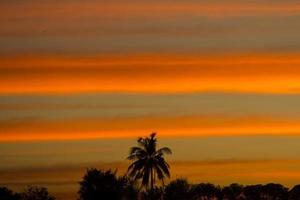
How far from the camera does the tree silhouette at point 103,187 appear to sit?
5281 inches

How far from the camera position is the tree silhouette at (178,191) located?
157 metres

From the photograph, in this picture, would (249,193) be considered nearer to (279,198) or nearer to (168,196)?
(279,198)

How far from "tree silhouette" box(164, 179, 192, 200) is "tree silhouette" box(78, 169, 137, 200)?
12275 mm

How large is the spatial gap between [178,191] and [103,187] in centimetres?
3853

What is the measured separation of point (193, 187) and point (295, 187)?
15463 mm

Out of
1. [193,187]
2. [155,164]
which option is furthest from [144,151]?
[193,187]

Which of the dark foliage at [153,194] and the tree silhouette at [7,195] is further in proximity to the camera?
the tree silhouette at [7,195]

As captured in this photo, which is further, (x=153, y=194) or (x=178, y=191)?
(x=178, y=191)

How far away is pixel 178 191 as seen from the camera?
17275 centimetres

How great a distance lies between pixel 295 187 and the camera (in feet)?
608

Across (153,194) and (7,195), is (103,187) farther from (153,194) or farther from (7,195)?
(7,195)

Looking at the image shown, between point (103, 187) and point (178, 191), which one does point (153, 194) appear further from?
point (178, 191)

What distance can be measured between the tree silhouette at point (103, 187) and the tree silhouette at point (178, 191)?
12.3m

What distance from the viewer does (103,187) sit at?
135250 millimetres
